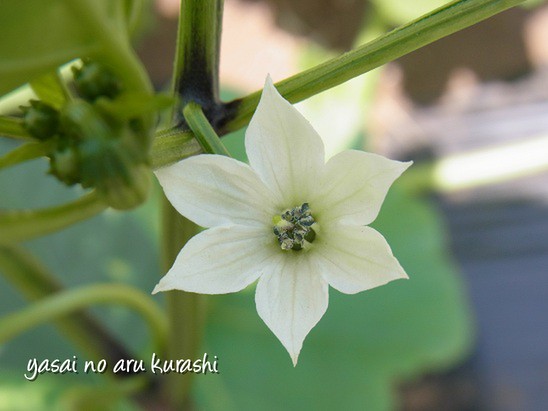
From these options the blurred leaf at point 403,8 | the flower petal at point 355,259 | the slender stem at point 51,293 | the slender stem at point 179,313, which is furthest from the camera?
the blurred leaf at point 403,8

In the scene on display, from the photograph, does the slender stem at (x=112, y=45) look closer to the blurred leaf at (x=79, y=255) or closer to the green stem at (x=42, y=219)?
the green stem at (x=42, y=219)

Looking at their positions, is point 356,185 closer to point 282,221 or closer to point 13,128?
point 282,221

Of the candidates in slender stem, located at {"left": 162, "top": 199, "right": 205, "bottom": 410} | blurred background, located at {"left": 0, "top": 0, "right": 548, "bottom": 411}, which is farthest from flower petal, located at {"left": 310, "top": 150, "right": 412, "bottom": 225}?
blurred background, located at {"left": 0, "top": 0, "right": 548, "bottom": 411}

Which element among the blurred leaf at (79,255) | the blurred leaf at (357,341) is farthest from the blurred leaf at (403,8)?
the blurred leaf at (79,255)

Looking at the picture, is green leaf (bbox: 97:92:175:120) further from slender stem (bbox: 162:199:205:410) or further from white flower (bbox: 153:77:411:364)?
slender stem (bbox: 162:199:205:410)

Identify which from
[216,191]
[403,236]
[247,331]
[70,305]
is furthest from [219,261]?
[403,236]
